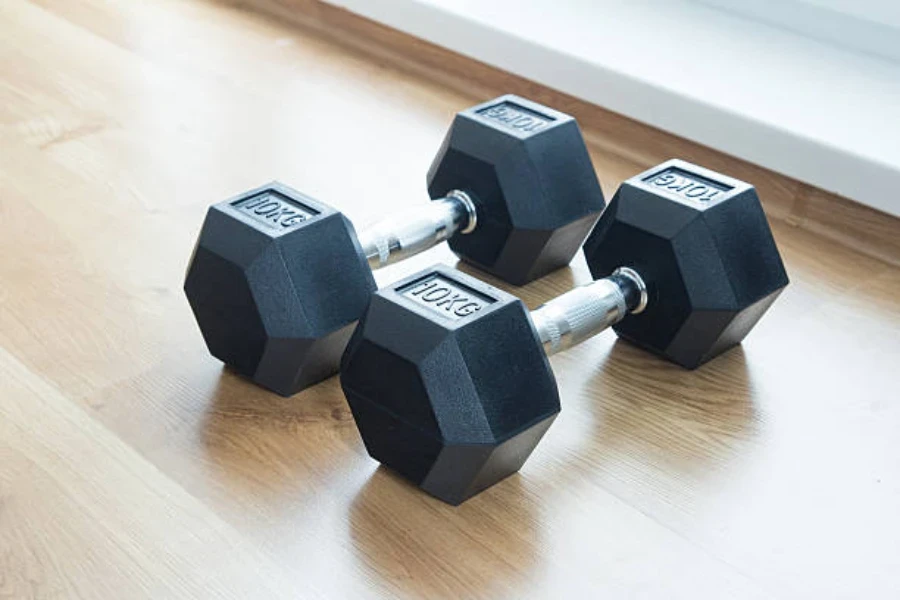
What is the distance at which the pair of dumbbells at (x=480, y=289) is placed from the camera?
0.86 m

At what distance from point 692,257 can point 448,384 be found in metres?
0.28

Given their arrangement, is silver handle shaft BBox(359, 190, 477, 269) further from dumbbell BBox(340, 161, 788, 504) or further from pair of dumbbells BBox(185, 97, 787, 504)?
dumbbell BBox(340, 161, 788, 504)

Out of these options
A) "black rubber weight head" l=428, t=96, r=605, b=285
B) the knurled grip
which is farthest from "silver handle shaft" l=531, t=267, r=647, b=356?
"black rubber weight head" l=428, t=96, r=605, b=285

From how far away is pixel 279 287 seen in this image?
95 cm

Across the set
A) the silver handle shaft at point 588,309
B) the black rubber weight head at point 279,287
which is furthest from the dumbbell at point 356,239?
the silver handle shaft at point 588,309

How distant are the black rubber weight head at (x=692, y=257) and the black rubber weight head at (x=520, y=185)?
0.06 metres

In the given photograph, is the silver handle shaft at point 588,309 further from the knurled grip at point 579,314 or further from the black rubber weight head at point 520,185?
the black rubber weight head at point 520,185

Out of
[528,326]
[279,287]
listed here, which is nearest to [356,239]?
[279,287]

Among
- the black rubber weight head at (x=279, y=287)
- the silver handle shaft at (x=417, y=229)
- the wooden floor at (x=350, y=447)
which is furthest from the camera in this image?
the silver handle shaft at (x=417, y=229)

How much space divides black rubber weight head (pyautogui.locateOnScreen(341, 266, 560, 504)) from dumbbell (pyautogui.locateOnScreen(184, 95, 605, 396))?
78mm

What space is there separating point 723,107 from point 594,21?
0.31 m

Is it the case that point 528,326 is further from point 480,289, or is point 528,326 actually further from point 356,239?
point 356,239

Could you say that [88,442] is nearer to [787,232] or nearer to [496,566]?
[496,566]

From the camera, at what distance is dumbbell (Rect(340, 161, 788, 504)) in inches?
33.6
